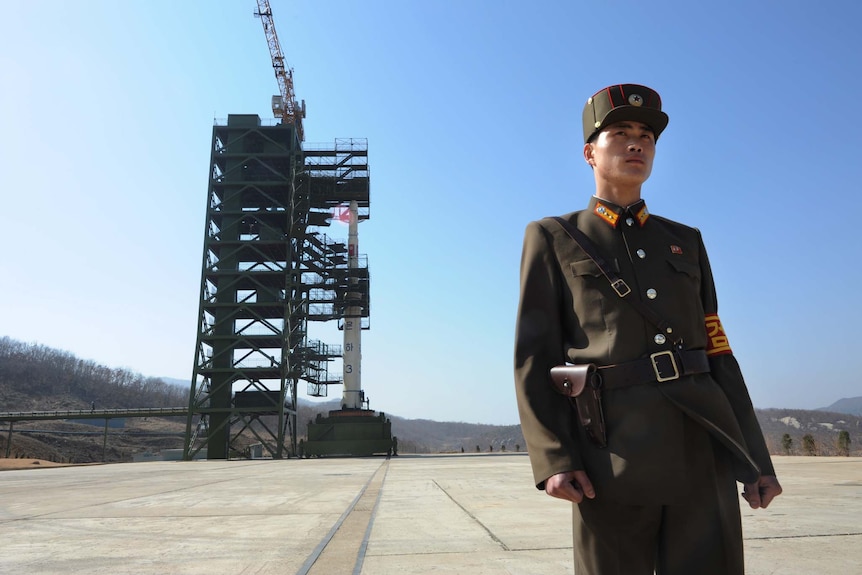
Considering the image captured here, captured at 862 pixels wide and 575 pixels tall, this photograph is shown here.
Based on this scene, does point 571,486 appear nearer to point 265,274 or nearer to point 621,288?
point 621,288

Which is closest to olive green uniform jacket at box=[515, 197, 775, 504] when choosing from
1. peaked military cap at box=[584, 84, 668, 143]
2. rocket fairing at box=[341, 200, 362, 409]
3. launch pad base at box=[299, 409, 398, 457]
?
peaked military cap at box=[584, 84, 668, 143]

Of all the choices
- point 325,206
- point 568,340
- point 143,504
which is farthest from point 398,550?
point 325,206

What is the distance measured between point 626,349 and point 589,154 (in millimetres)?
842

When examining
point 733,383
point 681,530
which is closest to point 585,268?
point 733,383

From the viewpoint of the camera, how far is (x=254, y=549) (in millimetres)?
4523

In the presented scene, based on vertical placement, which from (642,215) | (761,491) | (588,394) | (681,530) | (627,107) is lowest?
(681,530)

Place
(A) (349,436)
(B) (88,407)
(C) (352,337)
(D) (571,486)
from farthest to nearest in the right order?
(B) (88,407) < (C) (352,337) < (A) (349,436) < (D) (571,486)

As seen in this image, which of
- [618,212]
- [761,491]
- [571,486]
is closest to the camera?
[571,486]

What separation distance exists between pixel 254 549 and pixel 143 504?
166 inches

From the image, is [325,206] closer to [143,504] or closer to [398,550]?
[143,504]

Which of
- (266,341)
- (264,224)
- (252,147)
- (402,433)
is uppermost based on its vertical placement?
(252,147)

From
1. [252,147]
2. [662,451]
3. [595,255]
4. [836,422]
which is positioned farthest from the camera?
[836,422]

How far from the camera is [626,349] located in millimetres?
2000

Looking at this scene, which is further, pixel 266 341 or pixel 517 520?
pixel 266 341
